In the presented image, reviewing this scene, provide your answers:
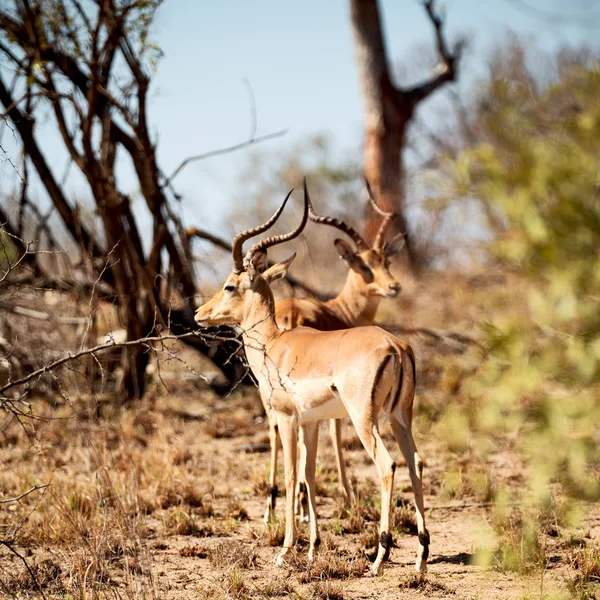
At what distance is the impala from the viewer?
475 centimetres

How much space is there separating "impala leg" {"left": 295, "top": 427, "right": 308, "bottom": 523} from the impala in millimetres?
89

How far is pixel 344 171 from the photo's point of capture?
22328 mm

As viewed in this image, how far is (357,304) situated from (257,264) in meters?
1.64

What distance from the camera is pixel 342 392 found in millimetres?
4887

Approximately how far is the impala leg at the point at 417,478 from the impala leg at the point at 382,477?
0.59 feet

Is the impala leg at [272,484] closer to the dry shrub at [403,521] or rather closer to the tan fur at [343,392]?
the tan fur at [343,392]

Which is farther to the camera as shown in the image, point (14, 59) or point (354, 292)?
point (14, 59)

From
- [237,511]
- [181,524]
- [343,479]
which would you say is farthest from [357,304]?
[181,524]

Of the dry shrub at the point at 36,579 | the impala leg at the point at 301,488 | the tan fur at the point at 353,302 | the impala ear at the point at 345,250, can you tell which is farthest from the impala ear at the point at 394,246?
the dry shrub at the point at 36,579

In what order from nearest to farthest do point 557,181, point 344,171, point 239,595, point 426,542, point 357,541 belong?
point 557,181 < point 239,595 < point 426,542 < point 357,541 < point 344,171

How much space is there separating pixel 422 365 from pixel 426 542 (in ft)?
19.0

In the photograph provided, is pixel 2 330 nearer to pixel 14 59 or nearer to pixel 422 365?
pixel 14 59

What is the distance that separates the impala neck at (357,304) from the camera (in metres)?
7.63

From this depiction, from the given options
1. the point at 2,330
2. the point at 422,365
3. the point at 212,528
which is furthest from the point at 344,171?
the point at 212,528
